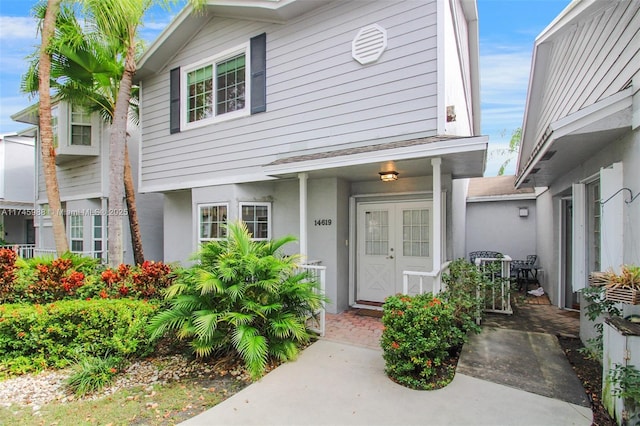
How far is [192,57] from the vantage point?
26.8ft

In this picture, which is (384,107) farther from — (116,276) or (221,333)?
(116,276)

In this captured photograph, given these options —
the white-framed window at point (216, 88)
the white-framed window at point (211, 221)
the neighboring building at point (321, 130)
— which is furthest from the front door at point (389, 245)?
the white-framed window at point (216, 88)

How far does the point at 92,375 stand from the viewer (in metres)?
3.96

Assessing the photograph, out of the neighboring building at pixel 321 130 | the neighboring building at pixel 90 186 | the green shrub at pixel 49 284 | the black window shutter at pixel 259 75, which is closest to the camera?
the green shrub at pixel 49 284

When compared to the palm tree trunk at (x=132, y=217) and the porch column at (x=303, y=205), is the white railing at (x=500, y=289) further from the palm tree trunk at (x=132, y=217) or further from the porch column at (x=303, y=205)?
the palm tree trunk at (x=132, y=217)

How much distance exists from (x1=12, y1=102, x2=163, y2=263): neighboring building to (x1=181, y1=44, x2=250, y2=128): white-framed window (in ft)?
13.8

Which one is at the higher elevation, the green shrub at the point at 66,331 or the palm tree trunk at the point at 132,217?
the palm tree trunk at the point at 132,217

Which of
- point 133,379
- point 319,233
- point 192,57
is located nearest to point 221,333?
point 133,379

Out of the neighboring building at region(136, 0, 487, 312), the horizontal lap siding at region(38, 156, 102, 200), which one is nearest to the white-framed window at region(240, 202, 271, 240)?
the neighboring building at region(136, 0, 487, 312)

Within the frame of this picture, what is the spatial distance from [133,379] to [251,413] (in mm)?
1903

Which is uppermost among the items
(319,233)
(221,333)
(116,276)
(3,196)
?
(3,196)

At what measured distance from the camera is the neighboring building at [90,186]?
1048 centimetres

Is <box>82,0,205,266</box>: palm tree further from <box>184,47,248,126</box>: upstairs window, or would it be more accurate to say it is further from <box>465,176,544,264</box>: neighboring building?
<box>465,176,544,264</box>: neighboring building

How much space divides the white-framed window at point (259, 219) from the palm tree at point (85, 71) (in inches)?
160
